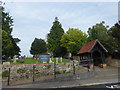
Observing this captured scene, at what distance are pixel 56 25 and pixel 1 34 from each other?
3380 cm

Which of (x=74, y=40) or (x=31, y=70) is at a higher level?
(x=74, y=40)

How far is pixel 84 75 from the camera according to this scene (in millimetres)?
15812

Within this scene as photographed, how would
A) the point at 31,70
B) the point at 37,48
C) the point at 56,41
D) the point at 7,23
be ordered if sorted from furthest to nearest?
the point at 37,48, the point at 56,41, the point at 7,23, the point at 31,70

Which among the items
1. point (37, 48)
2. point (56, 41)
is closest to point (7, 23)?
point (56, 41)

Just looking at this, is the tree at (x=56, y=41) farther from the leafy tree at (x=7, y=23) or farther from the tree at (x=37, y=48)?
the tree at (x=37, y=48)

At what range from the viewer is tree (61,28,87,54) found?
4009cm

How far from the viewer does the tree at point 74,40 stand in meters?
40.1

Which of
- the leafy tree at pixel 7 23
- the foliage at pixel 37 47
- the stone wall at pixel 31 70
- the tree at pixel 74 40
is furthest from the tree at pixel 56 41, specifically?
the stone wall at pixel 31 70

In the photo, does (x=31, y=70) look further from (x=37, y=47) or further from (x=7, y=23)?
(x=37, y=47)

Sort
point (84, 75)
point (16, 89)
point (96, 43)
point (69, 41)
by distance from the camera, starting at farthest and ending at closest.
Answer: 1. point (69, 41)
2. point (96, 43)
3. point (84, 75)
4. point (16, 89)

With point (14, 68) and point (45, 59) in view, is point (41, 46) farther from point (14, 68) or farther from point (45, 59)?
point (14, 68)

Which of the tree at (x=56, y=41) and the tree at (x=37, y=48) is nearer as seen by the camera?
the tree at (x=56, y=41)

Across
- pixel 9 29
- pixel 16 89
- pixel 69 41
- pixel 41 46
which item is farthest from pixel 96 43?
pixel 41 46

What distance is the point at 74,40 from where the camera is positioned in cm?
4062
